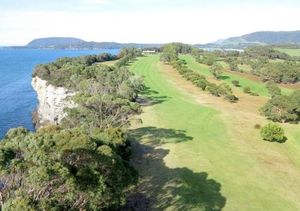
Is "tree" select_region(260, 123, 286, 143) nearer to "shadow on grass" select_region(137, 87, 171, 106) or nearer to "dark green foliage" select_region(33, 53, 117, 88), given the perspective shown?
"shadow on grass" select_region(137, 87, 171, 106)

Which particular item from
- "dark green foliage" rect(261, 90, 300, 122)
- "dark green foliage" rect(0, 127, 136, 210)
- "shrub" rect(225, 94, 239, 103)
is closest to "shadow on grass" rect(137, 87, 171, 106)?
"shrub" rect(225, 94, 239, 103)

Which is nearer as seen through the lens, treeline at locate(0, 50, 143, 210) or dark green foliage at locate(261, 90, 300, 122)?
treeline at locate(0, 50, 143, 210)

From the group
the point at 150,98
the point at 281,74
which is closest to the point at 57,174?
the point at 150,98

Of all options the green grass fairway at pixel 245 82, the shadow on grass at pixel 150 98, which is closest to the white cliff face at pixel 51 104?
the shadow on grass at pixel 150 98

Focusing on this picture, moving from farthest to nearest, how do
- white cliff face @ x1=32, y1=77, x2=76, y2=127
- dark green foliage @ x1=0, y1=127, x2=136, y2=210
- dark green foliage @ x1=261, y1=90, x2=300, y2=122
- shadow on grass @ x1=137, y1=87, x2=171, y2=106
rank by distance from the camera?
white cliff face @ x1=32, y1=77, x2=76, y2=127
shadow on grass @ x1=137, y1=87, x2=171, y2=106
dark green foliage @ x1=261, y1=90, x2=300, y2=122
dark green foliage @ x1=0, y1=127, x2=136, y2=210

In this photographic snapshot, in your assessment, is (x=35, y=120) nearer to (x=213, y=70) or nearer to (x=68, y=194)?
(x=213, y=70)

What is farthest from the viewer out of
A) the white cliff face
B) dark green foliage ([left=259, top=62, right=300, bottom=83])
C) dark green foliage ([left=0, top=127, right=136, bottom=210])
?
dark green foliage ([left=259, top=62, right=300, bottom=83])

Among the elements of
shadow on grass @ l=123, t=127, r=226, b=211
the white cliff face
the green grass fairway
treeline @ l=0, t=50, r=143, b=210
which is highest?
treeline @ l=0, t=50, r=143, b=210

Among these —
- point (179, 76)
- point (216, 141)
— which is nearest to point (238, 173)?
point (216, 141)
